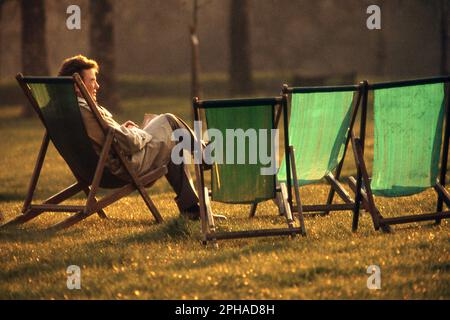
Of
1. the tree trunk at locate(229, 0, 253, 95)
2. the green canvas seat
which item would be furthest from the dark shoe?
the tree trunk at locate(229, 0, 253, 95)

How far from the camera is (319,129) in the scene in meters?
7.07

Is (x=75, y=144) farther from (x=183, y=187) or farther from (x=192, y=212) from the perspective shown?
(x=192, y=212)

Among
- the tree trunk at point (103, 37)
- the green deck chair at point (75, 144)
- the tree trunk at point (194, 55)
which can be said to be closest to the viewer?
the green deck chair at point (75, 144)

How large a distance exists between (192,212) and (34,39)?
Answer: 17.2m

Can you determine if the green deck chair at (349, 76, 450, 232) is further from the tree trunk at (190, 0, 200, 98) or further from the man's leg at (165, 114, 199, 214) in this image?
the tree trunk at (190, 0, 200, 98)

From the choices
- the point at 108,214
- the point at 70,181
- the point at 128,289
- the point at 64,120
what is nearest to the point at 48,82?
the point at 64,120

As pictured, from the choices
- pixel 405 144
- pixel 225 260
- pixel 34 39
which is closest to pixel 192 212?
pixel 225 260

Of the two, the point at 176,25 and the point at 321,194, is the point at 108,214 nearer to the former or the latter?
the point at 321,194

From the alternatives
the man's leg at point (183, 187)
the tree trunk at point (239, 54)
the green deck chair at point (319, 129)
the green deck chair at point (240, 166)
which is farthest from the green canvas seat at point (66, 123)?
the tree trunk at point (239, 54)

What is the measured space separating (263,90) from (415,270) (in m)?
24.4

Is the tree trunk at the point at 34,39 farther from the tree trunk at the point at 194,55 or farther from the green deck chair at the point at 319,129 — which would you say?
the green deck chair at the point at 319,129

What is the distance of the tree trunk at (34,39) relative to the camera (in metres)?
23.1

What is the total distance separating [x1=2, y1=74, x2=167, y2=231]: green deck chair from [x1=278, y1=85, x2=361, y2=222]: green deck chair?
1103mm

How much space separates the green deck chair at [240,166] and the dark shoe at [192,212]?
0.71 meters
